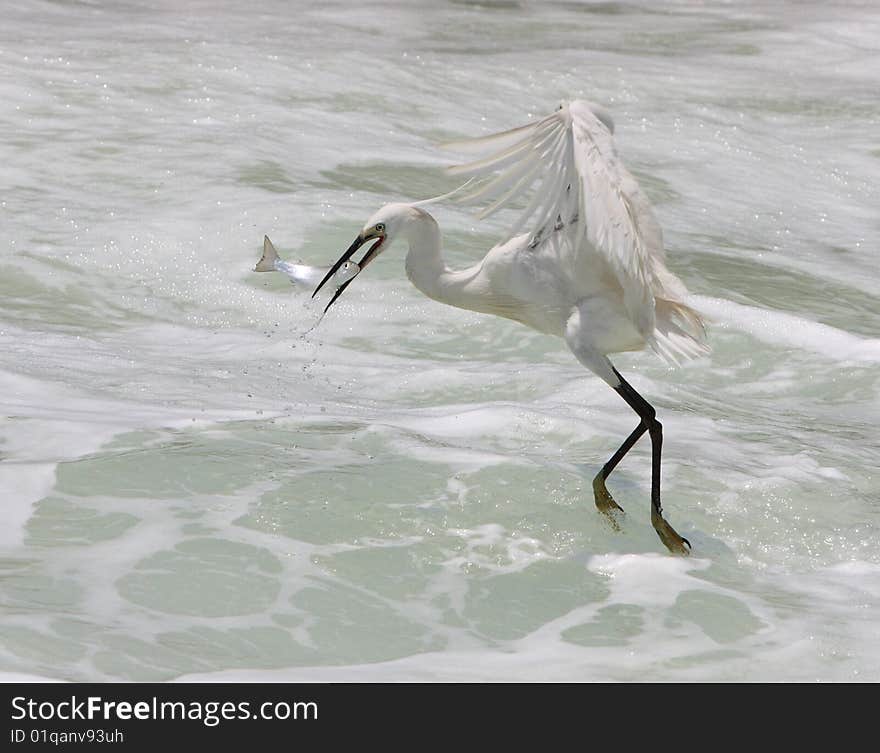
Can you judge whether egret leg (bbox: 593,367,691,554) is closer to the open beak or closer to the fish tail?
the open beak

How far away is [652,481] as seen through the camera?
5699 millimetres

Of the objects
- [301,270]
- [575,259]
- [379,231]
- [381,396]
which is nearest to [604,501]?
[575,259]

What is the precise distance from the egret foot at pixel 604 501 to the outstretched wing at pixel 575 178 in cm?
75

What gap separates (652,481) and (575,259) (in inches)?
34.8

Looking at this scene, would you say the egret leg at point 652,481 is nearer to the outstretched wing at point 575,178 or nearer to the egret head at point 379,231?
the outstretched wing at point 575,178

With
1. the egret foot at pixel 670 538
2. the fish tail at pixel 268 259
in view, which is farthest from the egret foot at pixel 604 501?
the fish tail at pixel 268 259

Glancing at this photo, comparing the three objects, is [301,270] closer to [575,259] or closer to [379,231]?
[379,231]

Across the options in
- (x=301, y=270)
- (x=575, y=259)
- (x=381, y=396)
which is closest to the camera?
(x=575, y=259)

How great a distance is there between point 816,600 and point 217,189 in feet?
20.6

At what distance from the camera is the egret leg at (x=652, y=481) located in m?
5.48

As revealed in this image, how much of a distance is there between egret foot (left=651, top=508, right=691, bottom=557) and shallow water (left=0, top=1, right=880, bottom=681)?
12 cm
